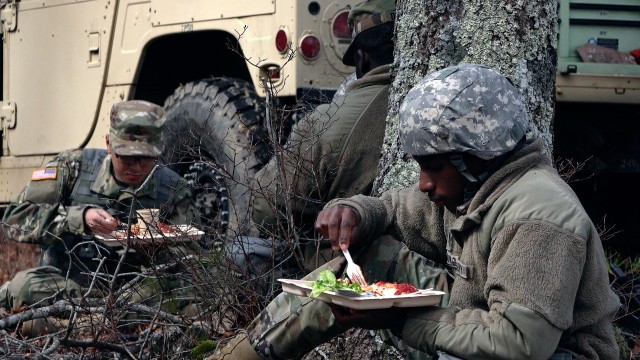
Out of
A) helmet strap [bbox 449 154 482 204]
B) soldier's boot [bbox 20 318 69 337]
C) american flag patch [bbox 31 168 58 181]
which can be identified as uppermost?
helmet strap [bbox 449 154 482 204]

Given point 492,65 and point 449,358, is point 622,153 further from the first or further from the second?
point 449,358

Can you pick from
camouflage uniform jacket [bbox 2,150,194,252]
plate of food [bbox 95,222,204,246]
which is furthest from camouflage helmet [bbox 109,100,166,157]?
plate of food [bbox 95,222,204,246]

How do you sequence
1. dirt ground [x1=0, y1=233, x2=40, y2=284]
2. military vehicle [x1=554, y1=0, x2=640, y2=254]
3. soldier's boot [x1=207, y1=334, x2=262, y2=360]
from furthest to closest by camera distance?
1. dirt ground [x1=0, y1=233, x2=40, y2=284]
2. military vehicle [x1=554, y1=0, x2=640, y2=254]
3. soldier's boot [x1=207, y1=334, x2=262, y2=360]

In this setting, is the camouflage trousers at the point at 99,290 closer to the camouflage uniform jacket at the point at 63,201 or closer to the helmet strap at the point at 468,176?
the camouflage uniform jacket at the point at 63,201

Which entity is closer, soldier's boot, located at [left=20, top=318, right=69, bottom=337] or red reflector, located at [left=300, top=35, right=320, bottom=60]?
soldier's boot, located at [left=20, top=318, right=69, bottom=337]

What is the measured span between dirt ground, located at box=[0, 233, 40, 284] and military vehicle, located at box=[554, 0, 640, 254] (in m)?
3.45

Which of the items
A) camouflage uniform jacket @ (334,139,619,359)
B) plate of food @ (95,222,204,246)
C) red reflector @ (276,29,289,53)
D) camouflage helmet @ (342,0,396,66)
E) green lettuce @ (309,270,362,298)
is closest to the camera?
camouflage uniform jacket @ (334,139,619,359)

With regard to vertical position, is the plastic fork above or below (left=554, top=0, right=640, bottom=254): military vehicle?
above

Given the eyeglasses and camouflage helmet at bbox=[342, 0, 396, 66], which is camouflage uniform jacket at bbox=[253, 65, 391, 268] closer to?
camouflage helmet at bbox=[342, 0, 396, 66]

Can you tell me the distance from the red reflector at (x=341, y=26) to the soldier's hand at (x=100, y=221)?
1.98 metres

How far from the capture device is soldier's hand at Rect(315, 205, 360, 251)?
4059mm

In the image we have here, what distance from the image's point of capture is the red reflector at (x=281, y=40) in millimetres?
7227

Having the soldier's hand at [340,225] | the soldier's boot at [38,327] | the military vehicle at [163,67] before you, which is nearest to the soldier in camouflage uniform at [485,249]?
the soldier's hand at [340,225]

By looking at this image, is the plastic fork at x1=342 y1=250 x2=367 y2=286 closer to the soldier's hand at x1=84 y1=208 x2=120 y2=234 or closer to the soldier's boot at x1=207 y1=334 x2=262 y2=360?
the soldier's boot at x1=207 y1=334 x2=262 y2=360
